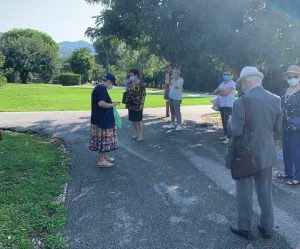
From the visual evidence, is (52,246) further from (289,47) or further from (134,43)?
(134,43)

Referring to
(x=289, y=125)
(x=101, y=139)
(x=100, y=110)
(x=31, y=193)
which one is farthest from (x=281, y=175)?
(x=31, y=193)

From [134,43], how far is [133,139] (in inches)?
245

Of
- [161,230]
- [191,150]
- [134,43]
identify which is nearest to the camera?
[161,230]

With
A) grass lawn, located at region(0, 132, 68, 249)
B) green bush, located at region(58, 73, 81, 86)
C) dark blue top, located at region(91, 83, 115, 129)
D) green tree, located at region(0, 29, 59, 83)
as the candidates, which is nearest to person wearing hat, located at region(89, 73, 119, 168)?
dark blue top, located at region(91, 83, 115, 129)

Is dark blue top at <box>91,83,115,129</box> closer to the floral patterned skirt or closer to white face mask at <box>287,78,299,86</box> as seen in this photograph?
the floral patterned skirt

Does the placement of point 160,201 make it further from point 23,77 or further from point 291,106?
point 23,77

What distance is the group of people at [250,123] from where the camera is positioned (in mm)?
4312

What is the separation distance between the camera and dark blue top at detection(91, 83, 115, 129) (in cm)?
704

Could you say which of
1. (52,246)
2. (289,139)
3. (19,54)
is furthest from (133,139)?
(19,54)

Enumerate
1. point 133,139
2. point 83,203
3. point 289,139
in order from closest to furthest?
point 83,203 < point 289,139 < point 133,139

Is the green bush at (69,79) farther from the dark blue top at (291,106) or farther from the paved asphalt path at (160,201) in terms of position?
the dark blue top at (291,106)

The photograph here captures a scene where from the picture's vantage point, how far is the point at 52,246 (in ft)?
14.0

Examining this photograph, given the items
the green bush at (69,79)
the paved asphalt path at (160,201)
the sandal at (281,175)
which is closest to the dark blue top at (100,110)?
the paved asphalt path at (160,201)

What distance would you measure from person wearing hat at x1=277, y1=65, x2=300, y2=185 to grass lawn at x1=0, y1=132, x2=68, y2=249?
12.8 ft
